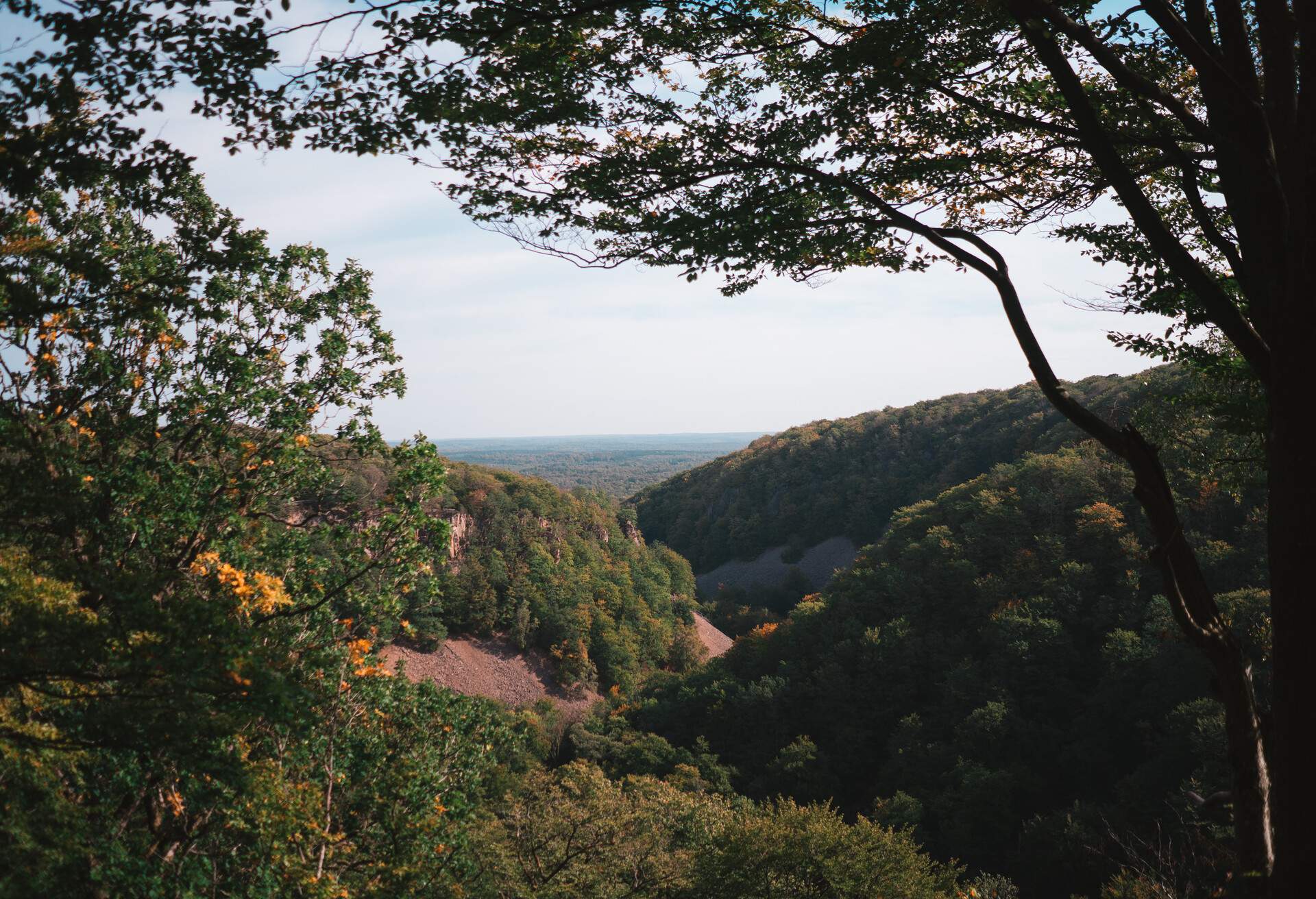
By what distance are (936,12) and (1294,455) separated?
317 cm

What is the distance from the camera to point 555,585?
174 ft

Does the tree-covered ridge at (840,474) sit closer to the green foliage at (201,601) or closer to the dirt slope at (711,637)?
the dirt slope at (711,637)

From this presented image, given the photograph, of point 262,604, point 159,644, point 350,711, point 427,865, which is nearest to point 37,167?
point 159,644

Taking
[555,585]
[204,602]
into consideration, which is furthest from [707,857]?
[555,585]

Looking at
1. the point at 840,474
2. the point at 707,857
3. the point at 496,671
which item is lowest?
the point at 496,671

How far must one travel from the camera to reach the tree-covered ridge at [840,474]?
69438 millimetres

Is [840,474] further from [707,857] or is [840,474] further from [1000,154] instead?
[1000,154]

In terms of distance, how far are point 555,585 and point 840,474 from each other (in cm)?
4183

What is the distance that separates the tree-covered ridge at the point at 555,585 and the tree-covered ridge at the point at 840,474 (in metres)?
22.2

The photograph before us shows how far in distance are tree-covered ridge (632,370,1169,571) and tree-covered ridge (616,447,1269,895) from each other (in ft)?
86.8

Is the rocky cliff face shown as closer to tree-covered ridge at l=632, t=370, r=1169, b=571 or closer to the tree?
tree-covered ridge at l=632, t=370, r=1169, b=571

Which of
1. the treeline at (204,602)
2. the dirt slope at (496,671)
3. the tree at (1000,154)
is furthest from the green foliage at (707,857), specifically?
the dirt slope at (496,671)

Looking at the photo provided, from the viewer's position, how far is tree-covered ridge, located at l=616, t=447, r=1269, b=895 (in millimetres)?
21953

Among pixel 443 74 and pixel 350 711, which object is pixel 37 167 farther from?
pixel 350 711
